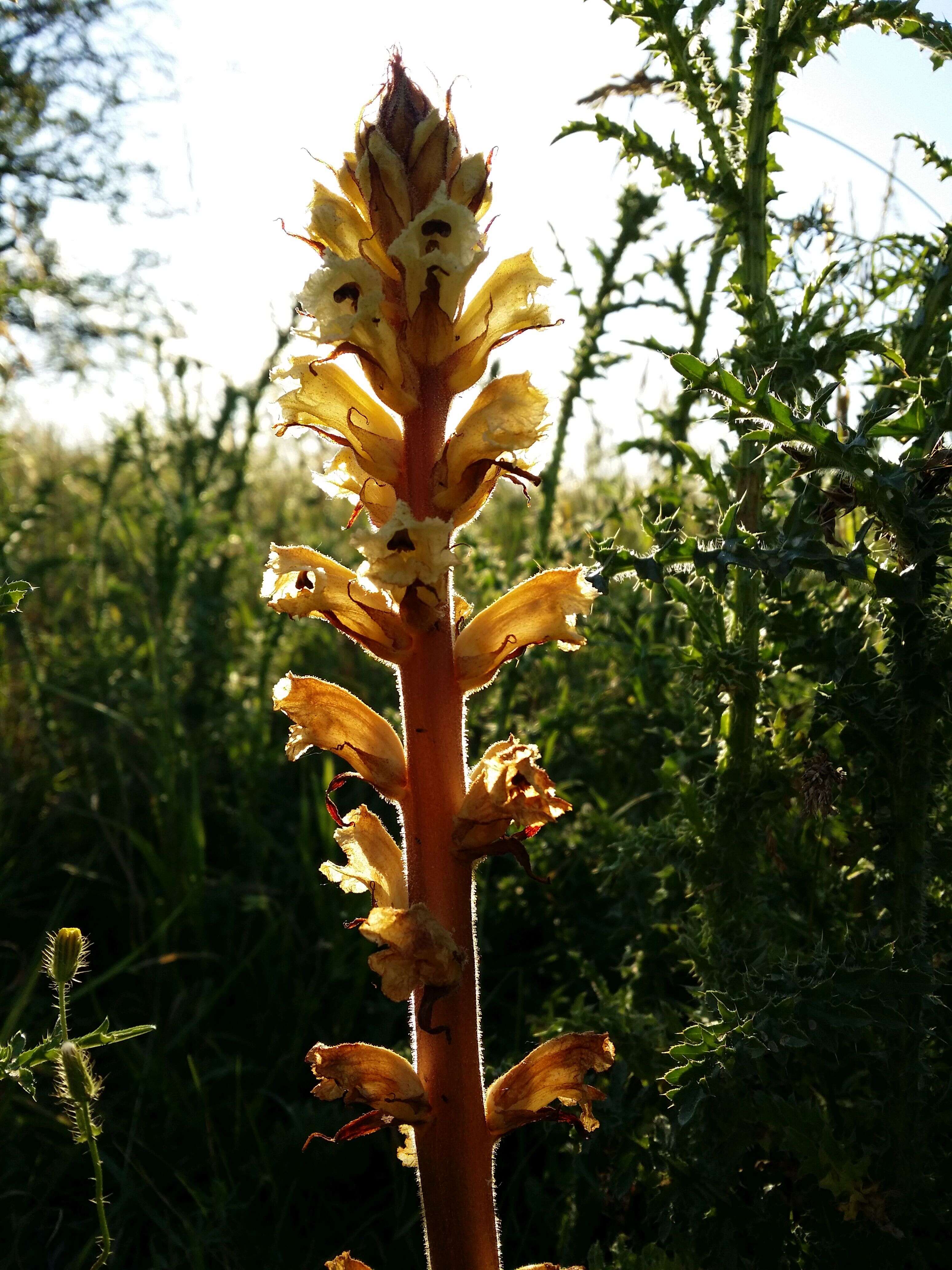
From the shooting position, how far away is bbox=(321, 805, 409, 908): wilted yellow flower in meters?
1.49

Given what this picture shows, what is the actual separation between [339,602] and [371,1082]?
66 cm

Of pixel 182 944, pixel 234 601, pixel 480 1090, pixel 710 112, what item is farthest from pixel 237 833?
pixel 710 112

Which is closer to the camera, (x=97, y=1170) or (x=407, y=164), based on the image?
(x=407, y=164)

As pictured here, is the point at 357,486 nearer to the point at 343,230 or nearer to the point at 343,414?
the point at 343,414

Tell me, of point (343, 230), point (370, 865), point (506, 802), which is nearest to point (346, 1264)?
point (370, 865)

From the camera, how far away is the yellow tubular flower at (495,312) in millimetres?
1502

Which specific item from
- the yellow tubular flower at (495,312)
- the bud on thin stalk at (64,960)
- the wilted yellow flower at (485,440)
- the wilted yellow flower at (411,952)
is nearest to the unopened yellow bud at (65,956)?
the bud on thin stalk at (64,960)

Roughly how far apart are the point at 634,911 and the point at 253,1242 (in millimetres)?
1155

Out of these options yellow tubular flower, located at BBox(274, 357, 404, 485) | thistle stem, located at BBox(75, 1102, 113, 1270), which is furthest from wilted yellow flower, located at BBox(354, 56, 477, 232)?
thistle stem, located at BBox(75, 1102, 113, 1270)

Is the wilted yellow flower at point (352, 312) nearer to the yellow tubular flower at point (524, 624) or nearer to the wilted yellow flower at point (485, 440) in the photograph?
the wilted yellow flower at point (485, 440)

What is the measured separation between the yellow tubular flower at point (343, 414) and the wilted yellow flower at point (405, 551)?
Result: 140 mm

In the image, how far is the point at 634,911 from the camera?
2660 mm

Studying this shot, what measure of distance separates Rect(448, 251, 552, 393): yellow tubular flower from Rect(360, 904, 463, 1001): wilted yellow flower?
2.46 feet

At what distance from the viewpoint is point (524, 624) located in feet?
4.96
